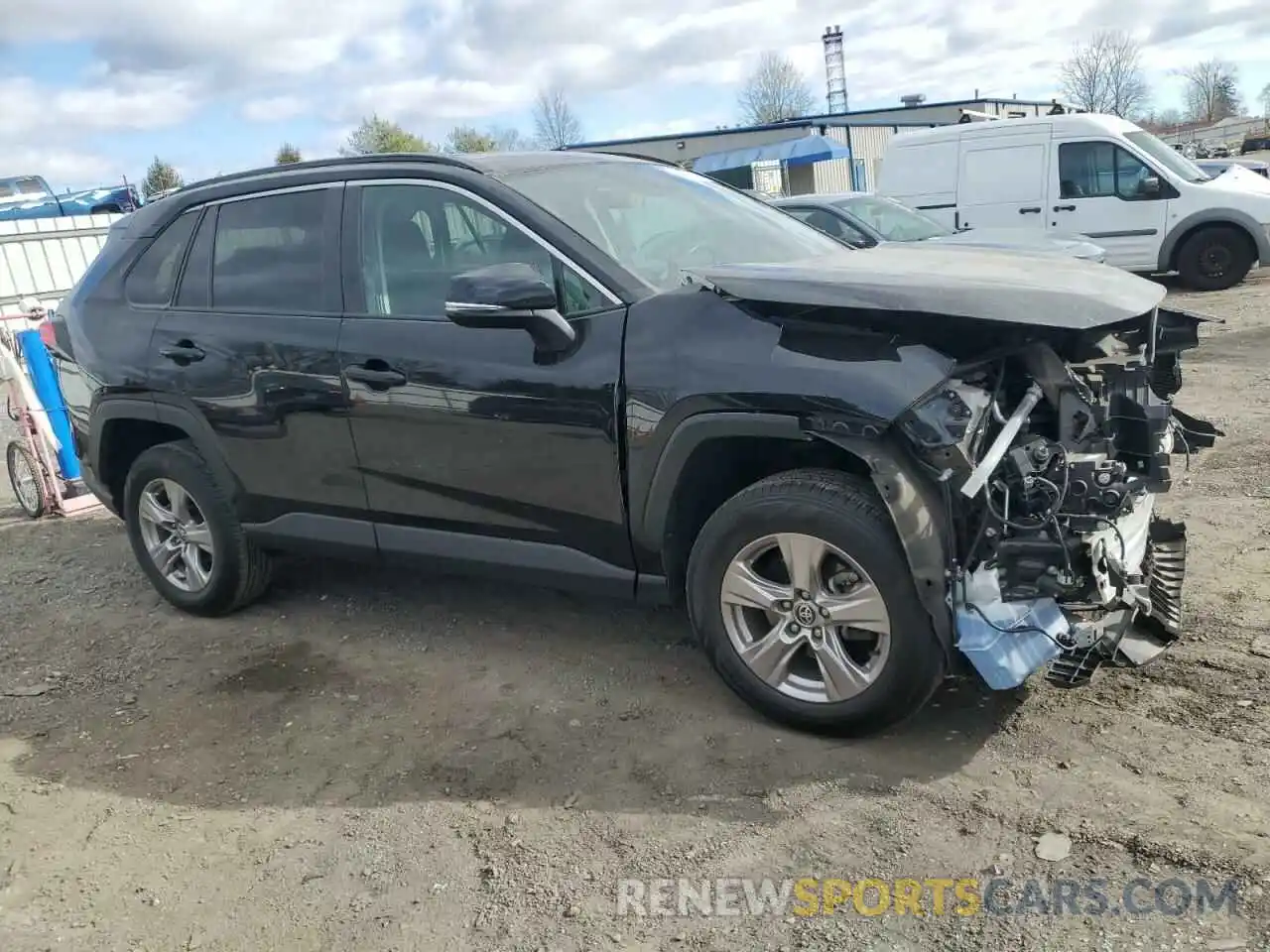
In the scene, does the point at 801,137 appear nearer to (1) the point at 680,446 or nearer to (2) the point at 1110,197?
(2) the point at 1110,197

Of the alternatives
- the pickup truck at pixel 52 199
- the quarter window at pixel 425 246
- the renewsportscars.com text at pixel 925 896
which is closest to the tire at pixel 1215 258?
the quarter window at pixel 425 246

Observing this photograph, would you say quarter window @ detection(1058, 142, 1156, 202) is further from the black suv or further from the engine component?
the engine component

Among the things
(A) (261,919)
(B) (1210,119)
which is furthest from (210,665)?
(B) (1210,119)

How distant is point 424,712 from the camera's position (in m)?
3.91

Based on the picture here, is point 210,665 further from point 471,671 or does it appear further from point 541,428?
point 541,428

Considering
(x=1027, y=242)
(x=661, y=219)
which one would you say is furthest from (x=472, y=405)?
(x=1027, y=242)

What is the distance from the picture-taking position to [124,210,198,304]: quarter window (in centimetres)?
476

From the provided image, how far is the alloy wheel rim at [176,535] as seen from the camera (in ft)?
16.0

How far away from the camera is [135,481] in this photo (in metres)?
Answer: 4.94

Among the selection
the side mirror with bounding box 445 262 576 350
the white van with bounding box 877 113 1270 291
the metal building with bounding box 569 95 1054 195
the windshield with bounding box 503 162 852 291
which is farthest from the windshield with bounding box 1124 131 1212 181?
the metal building with bounding box 569 95 1054 195

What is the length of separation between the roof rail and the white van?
10.7 m

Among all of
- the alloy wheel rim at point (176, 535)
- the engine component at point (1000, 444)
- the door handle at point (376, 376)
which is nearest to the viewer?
the engine component at point (1000, 444)

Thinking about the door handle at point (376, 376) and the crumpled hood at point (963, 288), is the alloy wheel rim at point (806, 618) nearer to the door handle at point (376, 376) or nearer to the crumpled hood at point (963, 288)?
the crumpled hood at point (963, 288)

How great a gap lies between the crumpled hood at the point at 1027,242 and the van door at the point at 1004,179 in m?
9.40
